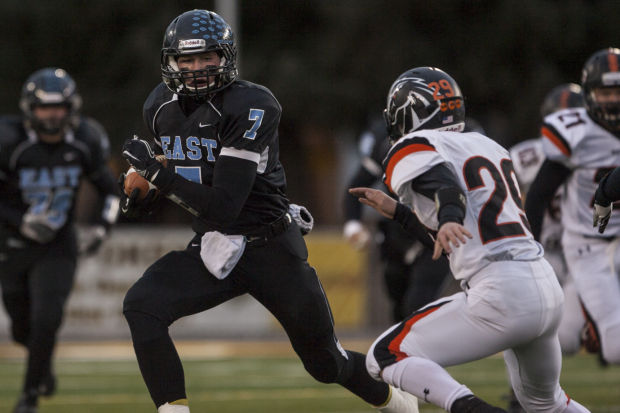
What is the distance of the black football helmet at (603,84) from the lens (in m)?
6.10

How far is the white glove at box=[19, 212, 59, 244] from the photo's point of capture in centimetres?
710

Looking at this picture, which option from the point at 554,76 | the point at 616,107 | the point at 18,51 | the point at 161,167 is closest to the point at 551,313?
the point at 161,167

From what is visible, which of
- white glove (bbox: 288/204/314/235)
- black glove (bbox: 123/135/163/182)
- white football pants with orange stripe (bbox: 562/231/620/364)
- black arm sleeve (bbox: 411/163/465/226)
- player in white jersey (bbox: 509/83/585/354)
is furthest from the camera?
player in white jersey (bbox: 509/83/585/354)

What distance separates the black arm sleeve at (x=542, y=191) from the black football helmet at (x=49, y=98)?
2.88 meters

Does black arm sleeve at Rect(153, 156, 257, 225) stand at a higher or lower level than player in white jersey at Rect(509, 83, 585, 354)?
higher

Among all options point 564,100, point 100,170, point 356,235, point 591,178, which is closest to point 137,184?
point 591,178

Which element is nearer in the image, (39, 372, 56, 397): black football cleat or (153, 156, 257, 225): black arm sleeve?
(153, 156, 257, 225): black arm sleeve

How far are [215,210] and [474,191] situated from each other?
1.01m

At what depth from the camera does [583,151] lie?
6148 millimetres

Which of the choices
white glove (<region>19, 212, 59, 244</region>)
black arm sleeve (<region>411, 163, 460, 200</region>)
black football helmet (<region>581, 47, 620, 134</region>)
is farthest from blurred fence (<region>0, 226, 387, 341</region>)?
black arm sleeve (<region>411, 163, 460, 200</region>)

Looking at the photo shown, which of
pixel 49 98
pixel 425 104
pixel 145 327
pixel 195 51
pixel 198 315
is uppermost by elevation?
pixel 195 51

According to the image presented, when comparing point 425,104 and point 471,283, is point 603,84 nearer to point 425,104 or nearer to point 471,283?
point 425,104

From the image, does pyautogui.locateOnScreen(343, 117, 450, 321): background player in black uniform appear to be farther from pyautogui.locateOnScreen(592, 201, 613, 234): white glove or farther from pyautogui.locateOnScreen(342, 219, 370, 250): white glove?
pyautogui.locateOnScreen(592, 201, 613, 234): white glove

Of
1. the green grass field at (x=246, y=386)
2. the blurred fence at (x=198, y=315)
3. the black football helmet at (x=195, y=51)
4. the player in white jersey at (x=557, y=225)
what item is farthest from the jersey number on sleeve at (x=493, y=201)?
the blurred fence at (x=198, y=315)
